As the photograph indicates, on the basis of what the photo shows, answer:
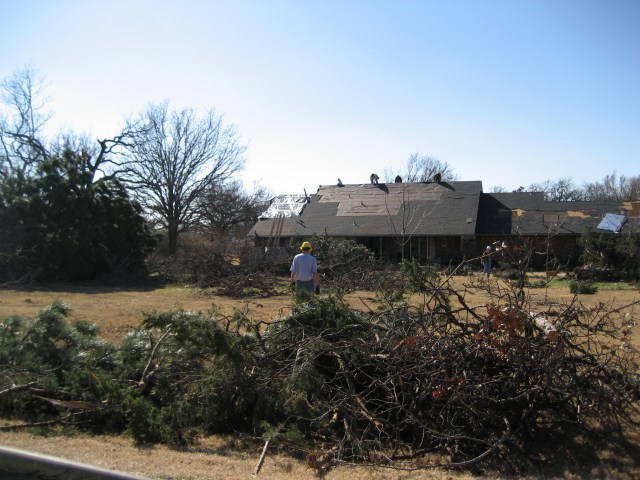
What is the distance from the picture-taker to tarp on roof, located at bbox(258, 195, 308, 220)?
35.9 meters

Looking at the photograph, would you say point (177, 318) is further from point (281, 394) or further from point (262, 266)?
point (262, 266)

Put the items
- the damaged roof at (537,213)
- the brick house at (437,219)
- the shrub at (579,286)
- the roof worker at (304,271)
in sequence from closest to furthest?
1. the shrub at (579,286)
2. the roof worker at (304,271)
3. the damaged roof at (537,213)
4. the brick house at (437,219)

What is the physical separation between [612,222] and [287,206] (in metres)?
19.2

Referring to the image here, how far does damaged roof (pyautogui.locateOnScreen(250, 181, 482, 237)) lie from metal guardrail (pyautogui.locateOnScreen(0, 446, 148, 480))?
26.9m

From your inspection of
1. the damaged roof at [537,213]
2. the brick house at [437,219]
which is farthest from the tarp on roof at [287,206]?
the damaged roof at [537,213]

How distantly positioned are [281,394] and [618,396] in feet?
10.7

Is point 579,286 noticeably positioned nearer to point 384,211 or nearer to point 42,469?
point 42,469

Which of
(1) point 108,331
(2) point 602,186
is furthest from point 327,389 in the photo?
(2) point 602,186

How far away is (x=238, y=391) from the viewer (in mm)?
6031

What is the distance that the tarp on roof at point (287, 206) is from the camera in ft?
118

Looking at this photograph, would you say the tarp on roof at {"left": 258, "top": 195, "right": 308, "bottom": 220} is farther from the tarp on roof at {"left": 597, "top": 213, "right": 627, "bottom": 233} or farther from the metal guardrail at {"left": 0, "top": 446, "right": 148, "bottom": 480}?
the metal guardrail at {"left": 0, "top": 446, "right": 148, "bottom": 480}

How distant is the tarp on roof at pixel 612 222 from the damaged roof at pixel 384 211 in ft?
20.6

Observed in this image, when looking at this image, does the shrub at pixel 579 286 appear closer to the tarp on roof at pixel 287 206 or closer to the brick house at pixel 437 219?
the brick house at pixel 437 219

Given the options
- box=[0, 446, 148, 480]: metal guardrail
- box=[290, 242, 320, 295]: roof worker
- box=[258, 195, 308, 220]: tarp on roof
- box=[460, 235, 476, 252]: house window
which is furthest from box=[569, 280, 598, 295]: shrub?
box=[258, 195, 308, 220]: tarp on roof
